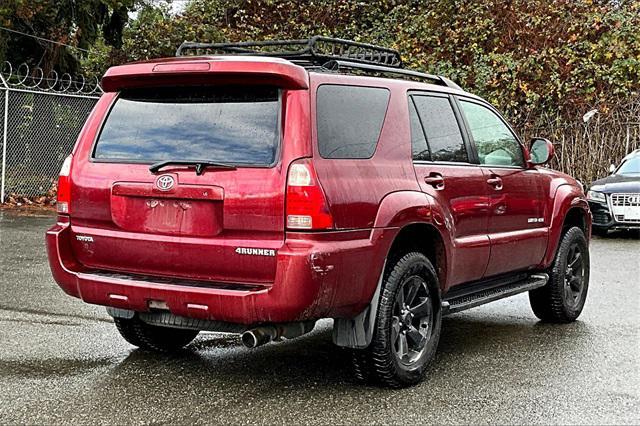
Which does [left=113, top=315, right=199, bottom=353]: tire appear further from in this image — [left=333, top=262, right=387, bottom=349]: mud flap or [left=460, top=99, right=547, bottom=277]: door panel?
[left=460, top=99, right=547, bottom=277]: door panel

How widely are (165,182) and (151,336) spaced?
56.5 inches

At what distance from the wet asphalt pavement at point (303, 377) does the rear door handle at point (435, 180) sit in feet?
3.76

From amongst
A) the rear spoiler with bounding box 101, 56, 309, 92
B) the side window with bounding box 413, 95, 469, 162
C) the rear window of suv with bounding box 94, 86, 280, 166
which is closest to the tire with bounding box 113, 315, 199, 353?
the rear window of suv with bounding box 94, 86, 280, 166

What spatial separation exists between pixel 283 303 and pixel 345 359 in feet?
4.96

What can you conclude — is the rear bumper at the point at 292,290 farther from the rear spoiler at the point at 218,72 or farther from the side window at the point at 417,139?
the rear spoiler at the point at 218,72

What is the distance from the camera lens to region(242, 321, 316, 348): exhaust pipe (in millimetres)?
4512

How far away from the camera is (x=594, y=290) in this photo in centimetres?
865

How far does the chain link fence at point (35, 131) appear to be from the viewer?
15273 millimetres

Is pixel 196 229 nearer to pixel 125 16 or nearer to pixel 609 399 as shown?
pixel 609 399

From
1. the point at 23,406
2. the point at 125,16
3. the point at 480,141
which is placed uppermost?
the point at 125,16

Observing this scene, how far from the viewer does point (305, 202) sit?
172 inches

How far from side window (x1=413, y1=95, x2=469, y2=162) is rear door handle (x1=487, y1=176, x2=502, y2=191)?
267 millimetres

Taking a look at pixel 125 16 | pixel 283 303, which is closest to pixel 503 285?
pixel 283 303

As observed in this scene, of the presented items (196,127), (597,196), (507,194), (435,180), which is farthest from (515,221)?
(597,196)
